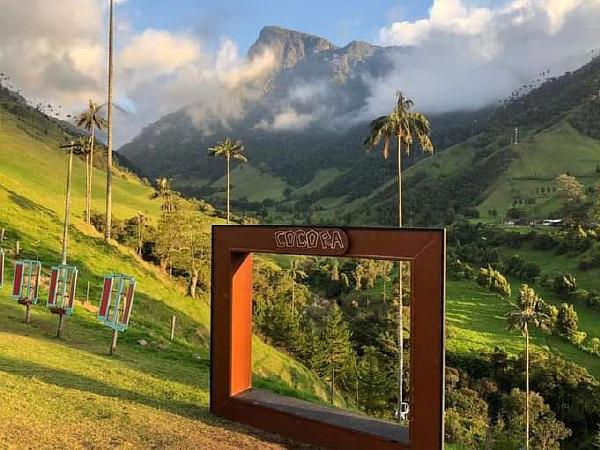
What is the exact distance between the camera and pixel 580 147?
192750mm

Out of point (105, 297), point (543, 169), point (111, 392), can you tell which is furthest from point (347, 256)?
point (543, 169)

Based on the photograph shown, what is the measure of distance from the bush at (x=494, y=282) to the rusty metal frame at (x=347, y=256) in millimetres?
93357

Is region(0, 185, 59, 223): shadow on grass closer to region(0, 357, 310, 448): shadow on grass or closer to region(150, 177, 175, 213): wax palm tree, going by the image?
region(150, 177, 175, 213): wax palm tree

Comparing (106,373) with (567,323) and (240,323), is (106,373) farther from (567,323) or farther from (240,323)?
(567,323)

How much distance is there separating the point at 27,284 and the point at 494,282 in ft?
298

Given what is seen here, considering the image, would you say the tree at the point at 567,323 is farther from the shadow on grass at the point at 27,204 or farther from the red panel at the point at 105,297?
the red panel at the point at 105,297

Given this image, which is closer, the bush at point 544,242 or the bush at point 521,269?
the bush at point 521,269

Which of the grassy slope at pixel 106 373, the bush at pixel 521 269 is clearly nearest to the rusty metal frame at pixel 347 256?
the grassy slope at pixel 106 373

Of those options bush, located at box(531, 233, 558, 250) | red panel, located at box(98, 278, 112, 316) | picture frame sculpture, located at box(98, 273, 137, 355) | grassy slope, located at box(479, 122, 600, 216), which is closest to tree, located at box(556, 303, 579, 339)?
bush, located at box(531, 233, 558, 250)

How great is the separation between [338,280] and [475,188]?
10337 cm

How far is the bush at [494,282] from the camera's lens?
97875mm

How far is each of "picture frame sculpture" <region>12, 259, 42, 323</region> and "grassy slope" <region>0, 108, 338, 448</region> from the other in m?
1.01

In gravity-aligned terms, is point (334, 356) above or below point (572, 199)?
below

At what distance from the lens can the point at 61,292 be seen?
21.0 m
